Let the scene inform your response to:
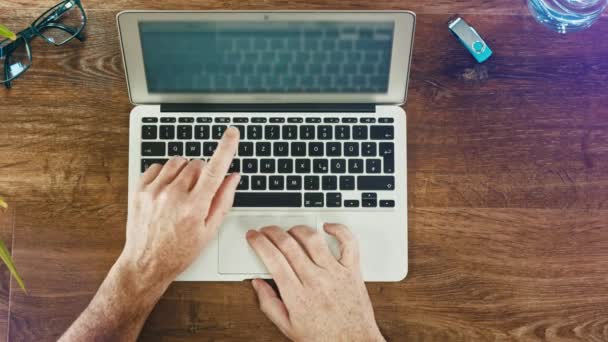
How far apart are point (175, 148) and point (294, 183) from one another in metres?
0.21

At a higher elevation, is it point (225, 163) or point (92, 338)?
point (225, 163)

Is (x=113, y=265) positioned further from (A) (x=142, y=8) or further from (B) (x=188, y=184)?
(A) (x=142, y=8)

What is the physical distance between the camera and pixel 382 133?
1031mm

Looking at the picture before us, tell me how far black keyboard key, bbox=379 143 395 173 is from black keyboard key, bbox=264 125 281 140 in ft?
0.56

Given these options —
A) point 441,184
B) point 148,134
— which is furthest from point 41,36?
point 441,184

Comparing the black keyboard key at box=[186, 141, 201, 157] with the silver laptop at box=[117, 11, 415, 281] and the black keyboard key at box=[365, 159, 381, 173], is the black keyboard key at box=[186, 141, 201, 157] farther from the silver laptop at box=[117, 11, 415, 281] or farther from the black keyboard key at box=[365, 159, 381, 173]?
the black keyboard key at box=[365, 159, 381, 173]

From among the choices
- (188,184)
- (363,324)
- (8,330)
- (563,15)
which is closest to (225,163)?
(188,184)

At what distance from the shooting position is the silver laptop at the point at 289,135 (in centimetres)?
101

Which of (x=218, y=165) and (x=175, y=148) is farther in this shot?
(x=175, y=148)

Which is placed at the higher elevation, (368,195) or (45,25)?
(45,25)

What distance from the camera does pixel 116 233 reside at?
1.04 metres

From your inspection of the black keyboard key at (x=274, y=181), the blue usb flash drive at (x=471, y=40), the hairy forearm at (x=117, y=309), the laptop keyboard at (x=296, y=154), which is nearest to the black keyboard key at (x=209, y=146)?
the laptop keyboard at (x=296, y=154)

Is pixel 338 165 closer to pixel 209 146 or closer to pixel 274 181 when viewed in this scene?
pixel 274 181

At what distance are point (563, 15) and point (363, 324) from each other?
2.05 ft
